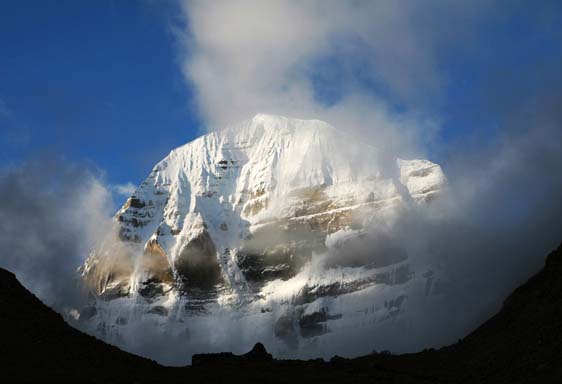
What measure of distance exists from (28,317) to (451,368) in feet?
222

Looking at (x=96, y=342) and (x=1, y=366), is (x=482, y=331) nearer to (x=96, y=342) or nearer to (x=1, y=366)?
(x=96, y=342)

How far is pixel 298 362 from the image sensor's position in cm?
11575

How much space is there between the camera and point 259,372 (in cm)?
9931

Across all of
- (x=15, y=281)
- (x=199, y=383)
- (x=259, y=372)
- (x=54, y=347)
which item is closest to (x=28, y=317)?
(x=54, y=347)

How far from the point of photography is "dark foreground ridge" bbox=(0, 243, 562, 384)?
255 feet

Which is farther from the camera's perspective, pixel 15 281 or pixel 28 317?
pixel 15 281

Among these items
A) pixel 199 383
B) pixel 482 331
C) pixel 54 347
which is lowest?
pixel 199 383

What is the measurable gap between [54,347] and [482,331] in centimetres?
9150

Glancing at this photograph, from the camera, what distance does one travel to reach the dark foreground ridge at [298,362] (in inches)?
3059

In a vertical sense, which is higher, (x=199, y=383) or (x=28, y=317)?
(x=28, y=317)

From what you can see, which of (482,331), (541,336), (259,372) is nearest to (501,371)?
(541,336)

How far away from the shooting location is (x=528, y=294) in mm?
139375

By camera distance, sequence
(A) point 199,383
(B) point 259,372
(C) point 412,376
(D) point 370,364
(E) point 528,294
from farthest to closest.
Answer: (E) point 528,294 → (D) point 370,364 → (C) point 412,376 → (B) point 259,372 → (A) point 199,383

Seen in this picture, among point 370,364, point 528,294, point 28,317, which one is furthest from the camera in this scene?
point 528,294
